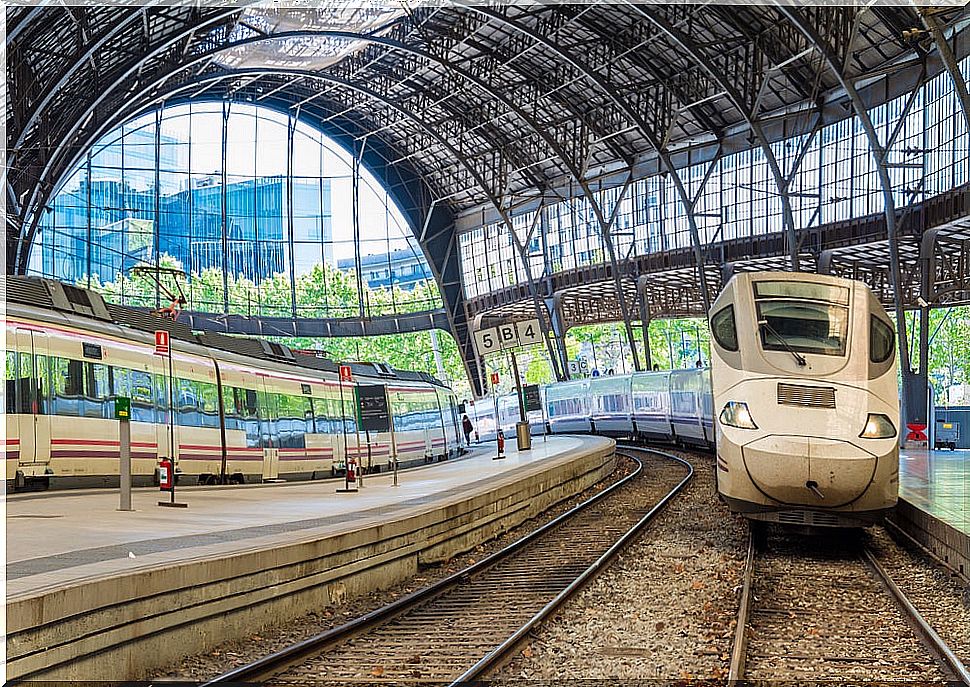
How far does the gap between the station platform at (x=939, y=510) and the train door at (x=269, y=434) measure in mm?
13816

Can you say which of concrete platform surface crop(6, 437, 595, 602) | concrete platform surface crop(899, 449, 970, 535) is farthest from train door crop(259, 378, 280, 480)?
concrete platform surface crop(899, 449, 970, 535)

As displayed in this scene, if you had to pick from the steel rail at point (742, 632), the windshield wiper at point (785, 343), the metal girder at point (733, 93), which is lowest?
the steel rail at point (742, 632)

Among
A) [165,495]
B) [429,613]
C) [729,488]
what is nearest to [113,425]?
[165,495]

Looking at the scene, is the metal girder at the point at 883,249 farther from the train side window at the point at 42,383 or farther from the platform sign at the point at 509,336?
the train side window at the point at 42,383

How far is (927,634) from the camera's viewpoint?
10.1 metres

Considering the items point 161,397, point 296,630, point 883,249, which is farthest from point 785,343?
point 883,249

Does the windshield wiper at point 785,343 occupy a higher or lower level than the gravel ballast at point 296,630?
higher

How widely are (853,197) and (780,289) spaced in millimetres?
30615

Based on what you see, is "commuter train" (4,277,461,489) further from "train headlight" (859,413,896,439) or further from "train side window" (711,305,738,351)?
"train headlight" (859,413,896,439)

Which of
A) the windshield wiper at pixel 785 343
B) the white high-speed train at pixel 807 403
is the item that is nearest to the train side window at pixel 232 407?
the white high-speed train at pixel 807 403

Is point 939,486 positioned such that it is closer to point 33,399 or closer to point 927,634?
point 927,634

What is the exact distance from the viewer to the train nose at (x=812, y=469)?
13375 millimetres

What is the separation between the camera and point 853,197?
4306 centimetres

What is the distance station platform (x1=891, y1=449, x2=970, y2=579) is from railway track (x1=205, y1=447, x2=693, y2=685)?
4228mm
